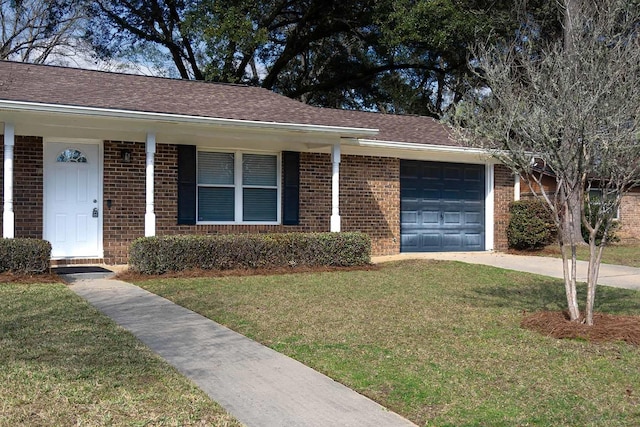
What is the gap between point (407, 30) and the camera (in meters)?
20.5

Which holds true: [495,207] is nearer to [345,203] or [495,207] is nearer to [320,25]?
[345,203]

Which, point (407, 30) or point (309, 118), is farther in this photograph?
point (407, 30)

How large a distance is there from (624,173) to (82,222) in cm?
969

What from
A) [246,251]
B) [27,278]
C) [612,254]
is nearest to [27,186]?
[27,278]

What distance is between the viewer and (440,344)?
608cm

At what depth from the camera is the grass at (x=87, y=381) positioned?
13.1 ft

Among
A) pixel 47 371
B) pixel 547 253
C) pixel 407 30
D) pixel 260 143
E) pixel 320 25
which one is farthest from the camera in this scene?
pixel 320 25

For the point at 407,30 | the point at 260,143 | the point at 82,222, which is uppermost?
the point at 407,30

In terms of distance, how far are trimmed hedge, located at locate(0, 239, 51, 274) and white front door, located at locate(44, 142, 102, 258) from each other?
220cm

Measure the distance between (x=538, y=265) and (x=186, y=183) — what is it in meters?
7.42

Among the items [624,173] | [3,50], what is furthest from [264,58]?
[624,173]

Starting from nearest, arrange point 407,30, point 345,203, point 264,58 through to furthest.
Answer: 1. point 345,203
2. point 407,30
3. point 264,58

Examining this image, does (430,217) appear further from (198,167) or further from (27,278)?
(27,278)

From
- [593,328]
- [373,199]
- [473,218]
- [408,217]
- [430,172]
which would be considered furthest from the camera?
[473,218]
